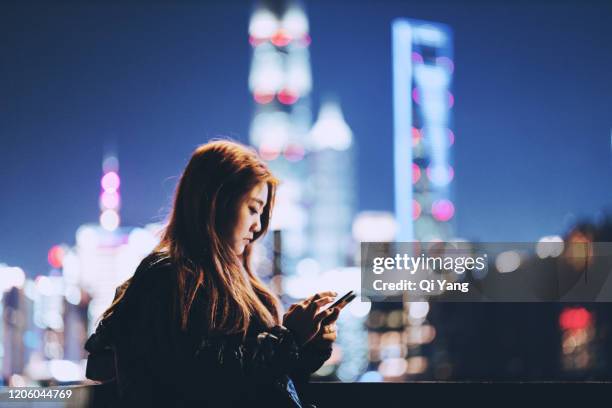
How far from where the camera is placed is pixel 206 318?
126cm

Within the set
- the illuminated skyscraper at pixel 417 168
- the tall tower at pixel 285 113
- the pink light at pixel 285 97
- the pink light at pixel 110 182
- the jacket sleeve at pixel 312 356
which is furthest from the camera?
the pink light at pixel 285 97

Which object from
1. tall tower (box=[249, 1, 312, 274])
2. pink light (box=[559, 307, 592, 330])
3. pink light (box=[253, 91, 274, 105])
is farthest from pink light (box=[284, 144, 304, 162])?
pink light (box=[559, 307, 592, 330])

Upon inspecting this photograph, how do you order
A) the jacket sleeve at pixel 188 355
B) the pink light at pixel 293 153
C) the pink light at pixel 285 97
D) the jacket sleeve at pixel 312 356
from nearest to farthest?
the jacket sleeve at pixel 188 355 < the jacket sleeve at pixel 312 356 < the pink light at pixel 293 153 < the pink light at pixel 285 97

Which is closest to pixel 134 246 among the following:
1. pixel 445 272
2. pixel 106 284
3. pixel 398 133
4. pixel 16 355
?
pixel 106 284

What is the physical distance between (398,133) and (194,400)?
6324 centimetres

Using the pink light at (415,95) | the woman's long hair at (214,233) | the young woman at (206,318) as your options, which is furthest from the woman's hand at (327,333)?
the pink light at (415,95)

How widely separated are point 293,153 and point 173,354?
7880 cm

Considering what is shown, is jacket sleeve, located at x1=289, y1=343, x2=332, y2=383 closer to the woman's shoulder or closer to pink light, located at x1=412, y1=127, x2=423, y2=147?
the woman's shoulder

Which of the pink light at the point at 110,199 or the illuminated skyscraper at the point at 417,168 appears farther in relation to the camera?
the illuminated skyscraper at the point at 417,168

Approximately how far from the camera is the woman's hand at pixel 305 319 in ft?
4.47

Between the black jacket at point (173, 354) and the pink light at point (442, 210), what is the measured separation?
6406cm

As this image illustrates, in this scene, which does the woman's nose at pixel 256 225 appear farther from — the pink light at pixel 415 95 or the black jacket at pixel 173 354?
the pink light at pixel 415 95

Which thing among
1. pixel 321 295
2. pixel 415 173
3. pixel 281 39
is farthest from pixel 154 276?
pixel 281 39

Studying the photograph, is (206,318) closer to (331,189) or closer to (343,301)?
(343,301)
